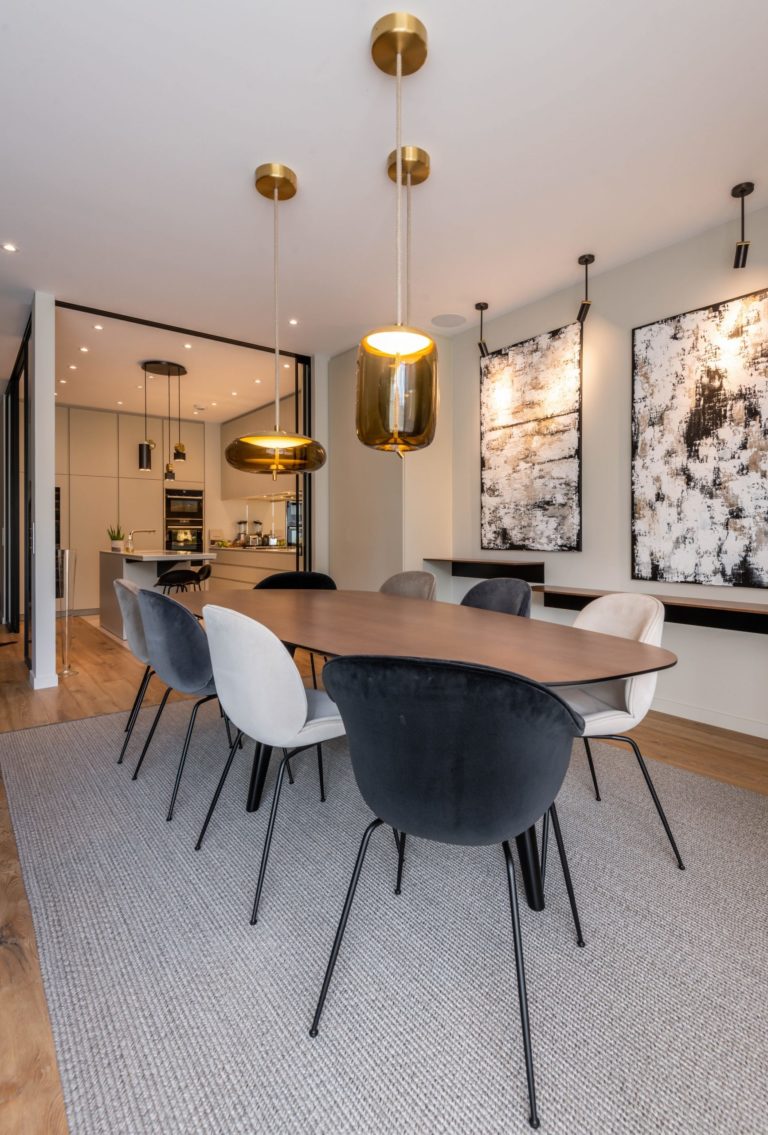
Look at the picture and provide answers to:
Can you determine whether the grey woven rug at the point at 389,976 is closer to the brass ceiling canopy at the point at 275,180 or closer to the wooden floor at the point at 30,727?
the wooden floor at the point at 30,727

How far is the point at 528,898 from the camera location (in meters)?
1.67

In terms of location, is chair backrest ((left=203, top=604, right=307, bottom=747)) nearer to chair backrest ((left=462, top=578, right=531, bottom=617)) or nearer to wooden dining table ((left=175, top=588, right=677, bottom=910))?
wooden dining table ((left=175, top=588, right=677, bottom=910))

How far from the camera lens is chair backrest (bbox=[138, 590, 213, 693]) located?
2146 mm

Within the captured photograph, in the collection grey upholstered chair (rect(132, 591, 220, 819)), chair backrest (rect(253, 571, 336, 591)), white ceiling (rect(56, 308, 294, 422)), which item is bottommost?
grey upholstered chair (rect(132, 591, 220, 819))

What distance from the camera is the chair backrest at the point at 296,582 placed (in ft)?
12.3

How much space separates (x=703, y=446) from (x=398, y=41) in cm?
249

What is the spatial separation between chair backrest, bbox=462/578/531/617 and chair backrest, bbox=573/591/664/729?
0.54m

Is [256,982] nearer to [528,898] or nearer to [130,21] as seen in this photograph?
[528,898]

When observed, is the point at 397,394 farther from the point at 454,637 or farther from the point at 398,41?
the point at 398,41

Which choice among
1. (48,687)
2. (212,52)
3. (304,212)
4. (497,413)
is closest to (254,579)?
(48,687)

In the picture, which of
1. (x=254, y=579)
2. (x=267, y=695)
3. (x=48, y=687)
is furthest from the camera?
(x=254, y=579)

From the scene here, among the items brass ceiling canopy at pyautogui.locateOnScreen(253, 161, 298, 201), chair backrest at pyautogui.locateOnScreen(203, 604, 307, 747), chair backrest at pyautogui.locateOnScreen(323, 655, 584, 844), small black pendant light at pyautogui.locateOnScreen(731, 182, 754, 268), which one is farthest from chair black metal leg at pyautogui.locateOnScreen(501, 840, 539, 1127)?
small black pendant light at pyautogui.locateOnScreen(731, 182, 754, 268)

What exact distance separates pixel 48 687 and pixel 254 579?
127 inches

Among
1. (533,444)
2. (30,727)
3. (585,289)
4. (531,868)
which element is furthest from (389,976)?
(585,289)
